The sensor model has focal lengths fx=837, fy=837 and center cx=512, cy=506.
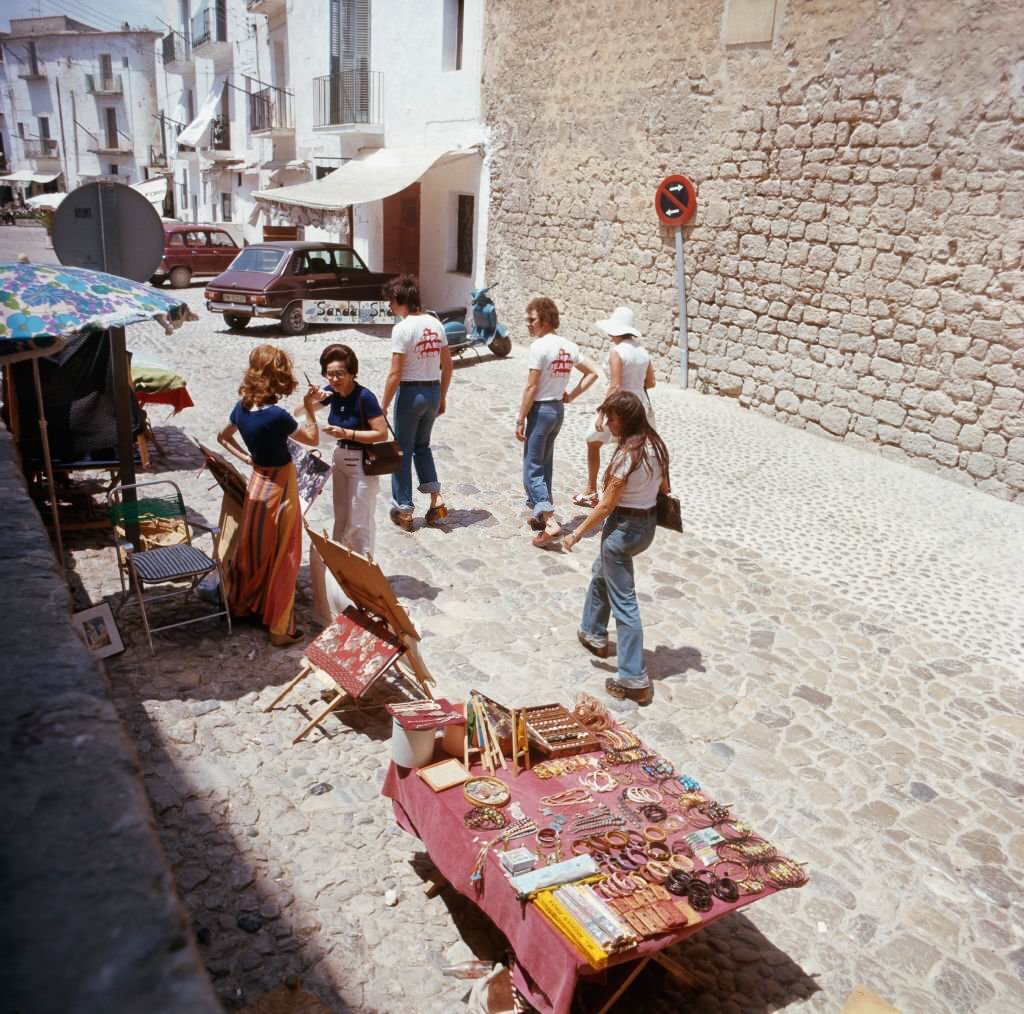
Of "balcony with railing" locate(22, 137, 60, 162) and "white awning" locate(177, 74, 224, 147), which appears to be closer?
"white awning" locate(177, 74, 224, 147)

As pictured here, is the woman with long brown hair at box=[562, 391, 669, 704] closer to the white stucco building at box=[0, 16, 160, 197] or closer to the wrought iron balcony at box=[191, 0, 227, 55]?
the wrought iron balcony at box=[191, 0, 227, 55]

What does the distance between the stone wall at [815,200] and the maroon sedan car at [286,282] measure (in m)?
4.26

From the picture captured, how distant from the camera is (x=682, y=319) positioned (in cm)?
1190

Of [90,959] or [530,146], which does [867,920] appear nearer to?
[90,959]

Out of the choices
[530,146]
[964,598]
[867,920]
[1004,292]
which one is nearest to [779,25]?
[1004,292]

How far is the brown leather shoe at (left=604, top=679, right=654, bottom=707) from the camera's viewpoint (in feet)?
15.5

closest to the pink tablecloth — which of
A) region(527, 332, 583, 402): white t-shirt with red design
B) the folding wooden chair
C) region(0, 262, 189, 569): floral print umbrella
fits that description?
the folding wooden chair

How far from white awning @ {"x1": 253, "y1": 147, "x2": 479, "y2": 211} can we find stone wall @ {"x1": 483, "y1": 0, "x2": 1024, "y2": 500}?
2.61 metres

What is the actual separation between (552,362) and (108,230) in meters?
3.20

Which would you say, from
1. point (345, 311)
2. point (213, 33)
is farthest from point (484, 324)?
point (213, 33)

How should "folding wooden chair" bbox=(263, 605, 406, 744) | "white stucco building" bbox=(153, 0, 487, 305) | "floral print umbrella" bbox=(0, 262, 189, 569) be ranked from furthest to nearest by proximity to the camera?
"white stucco building" bbox=(153, 0, 487, 305) → "floral print umbrella" bbox=(0, 262, 189, 569) → "folding wooden chair" bbox=(263, 605, 406, 744)

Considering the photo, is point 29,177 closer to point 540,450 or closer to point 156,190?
point 156,190

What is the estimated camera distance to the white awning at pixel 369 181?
15242 millimetres

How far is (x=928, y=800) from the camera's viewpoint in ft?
13.5
